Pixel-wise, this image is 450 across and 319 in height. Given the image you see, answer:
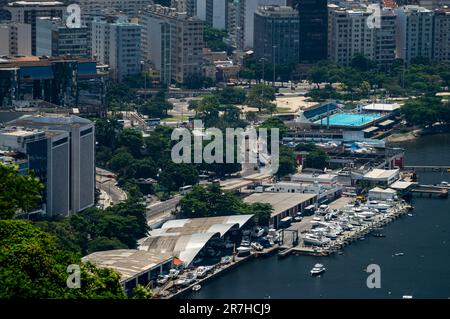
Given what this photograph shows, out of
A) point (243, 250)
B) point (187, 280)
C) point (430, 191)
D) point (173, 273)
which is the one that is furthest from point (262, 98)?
point (187, 280)

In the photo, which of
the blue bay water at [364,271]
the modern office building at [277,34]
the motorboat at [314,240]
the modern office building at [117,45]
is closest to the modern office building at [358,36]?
the modern office building at [277,34]

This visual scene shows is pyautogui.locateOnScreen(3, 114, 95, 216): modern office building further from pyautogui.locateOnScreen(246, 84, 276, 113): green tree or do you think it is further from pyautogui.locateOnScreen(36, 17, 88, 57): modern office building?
pyautogui.locateOnScreen(246, 84, 276, 113): green tree

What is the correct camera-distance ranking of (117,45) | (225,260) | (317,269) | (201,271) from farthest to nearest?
(117,45) < (225,260) < (317,269) < (201,271)

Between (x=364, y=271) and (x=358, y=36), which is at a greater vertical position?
(x=358, y=36)

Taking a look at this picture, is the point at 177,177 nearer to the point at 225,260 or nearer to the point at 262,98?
the point at 225,260

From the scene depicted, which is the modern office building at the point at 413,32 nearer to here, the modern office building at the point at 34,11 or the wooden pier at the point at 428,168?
the modern office building at the point at 34,11

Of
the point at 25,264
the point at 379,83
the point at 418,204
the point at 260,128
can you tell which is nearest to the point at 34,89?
the point at 260,128
